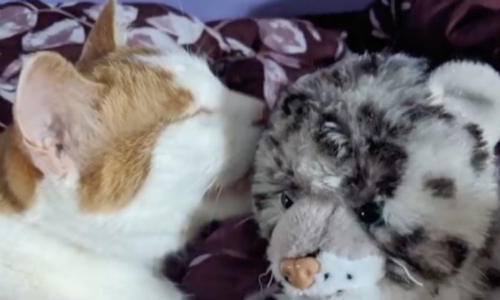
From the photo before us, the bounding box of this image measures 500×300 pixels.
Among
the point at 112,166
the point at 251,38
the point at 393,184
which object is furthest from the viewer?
the point at 251,38

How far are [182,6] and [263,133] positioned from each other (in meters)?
0.75

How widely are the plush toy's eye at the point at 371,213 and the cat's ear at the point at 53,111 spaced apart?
0.29 m

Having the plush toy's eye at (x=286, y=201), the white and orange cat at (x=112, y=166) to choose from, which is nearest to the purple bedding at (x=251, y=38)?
the white and orange cat at (x=112, y=166)

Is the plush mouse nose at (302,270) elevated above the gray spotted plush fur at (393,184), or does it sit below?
below

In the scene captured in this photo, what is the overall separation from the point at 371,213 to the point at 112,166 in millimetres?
270

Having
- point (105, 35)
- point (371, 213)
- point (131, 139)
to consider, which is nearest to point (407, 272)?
point (371, 213)

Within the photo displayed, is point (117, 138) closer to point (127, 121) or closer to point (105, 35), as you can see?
point (127, 121)

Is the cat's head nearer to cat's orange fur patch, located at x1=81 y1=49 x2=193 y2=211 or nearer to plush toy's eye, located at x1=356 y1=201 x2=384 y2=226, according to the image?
cat's orange fur patch, located at x1=81 y1=49 x2=193 y2=211

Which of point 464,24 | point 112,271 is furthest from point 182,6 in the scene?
point 112,271

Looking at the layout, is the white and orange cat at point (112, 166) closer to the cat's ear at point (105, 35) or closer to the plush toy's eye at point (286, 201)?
the cat's ear at point (105, 35)

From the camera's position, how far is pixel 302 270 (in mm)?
738

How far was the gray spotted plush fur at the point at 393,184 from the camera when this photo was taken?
2.41 feet

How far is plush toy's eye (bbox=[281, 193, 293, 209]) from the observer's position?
0.79 meters

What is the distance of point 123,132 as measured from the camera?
859 mm
